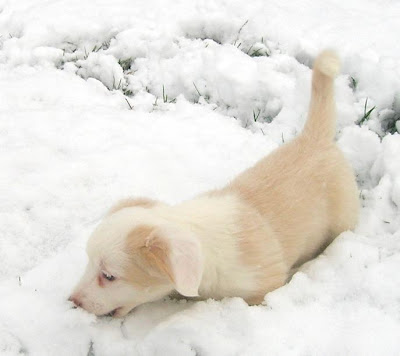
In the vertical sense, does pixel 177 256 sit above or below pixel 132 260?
above

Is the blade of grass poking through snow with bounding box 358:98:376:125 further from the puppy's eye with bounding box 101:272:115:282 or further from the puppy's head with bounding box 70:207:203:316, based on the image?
the puppy's eye with bounding box 101:272:115:282

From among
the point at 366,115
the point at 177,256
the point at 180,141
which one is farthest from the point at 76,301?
the point at 366,115

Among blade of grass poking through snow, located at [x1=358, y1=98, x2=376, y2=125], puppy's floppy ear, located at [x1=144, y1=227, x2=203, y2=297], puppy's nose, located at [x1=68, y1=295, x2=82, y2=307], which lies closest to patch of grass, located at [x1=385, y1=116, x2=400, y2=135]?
blade of grass poking through snow, located at [x1=358, y1=98, x2=376, y2=125]

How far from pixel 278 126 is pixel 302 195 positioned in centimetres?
99

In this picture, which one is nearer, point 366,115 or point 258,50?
point 366,115

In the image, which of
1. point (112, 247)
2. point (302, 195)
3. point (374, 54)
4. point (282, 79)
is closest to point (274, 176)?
point (302, 195)

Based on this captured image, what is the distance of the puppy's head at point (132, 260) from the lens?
1.92 meters

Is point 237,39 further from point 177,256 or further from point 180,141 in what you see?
point 177,256

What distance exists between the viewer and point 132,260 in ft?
6.82

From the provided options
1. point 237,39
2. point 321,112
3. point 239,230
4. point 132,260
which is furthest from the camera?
point 237,39

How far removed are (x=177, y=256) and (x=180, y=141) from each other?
63.4 inches

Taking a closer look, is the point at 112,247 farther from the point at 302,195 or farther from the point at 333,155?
the point at 333,155

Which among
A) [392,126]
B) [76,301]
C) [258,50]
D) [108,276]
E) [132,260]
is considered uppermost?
[258,50]

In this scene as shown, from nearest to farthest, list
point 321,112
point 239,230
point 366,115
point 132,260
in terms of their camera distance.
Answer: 1. point 132,260
2. point 239,230
3. point 321,112
4. point 366,115
